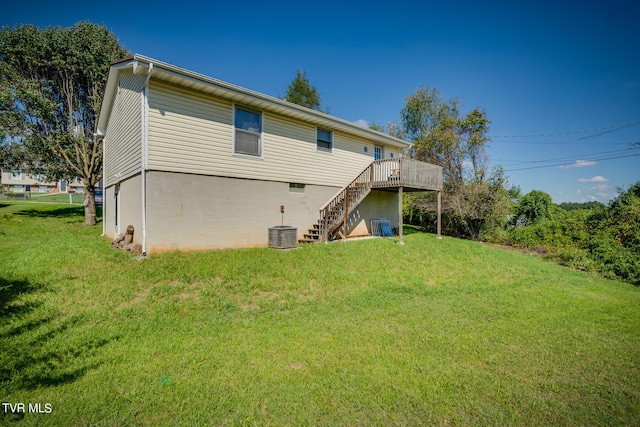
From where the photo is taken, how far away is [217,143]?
900 cm

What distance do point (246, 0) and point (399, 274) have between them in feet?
36.4

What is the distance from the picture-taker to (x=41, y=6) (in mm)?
14227

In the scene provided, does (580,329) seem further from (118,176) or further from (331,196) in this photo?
(118,176)

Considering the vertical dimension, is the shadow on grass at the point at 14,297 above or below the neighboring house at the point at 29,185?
below

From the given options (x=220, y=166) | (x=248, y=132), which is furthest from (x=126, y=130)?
(x=248, y=132)

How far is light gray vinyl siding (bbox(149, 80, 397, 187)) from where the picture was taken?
7.98 m

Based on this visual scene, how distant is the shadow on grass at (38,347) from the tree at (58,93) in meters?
14.6

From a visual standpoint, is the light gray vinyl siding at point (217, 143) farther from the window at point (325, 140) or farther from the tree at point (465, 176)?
the tree at point (465, 176)

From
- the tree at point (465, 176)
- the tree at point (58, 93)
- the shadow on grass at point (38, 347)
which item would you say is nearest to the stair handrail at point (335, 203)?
the tree at point (465, 176)

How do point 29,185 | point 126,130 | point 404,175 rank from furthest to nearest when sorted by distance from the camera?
point 29,185 < point 404,175 < point 126,130

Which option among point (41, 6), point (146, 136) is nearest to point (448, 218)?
point (146, 136)

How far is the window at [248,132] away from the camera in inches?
374

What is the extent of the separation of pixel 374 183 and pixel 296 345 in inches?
362

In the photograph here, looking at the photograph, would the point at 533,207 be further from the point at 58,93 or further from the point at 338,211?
the point at 58,93
